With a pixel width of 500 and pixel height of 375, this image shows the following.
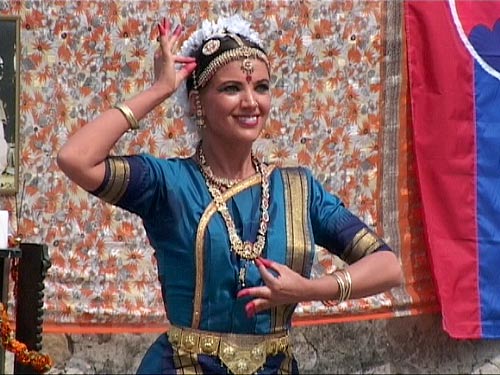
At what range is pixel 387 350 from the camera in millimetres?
4551

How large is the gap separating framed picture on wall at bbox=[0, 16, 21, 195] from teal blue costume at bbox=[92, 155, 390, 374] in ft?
5.42

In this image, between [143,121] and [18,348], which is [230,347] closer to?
[18,348]

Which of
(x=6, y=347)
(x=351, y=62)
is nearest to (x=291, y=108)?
(x=351, y=62)

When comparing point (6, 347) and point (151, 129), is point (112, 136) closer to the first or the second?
point (6, 347)

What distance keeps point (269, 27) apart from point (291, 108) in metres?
0.30

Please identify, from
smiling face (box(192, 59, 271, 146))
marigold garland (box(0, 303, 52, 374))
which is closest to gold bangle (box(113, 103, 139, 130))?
smiling face (box(192, 59, 271, 146))

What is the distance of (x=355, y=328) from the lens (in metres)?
4.52

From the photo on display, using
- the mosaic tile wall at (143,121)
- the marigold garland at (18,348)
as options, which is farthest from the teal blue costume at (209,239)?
the mosaic tile wall at (143,121)

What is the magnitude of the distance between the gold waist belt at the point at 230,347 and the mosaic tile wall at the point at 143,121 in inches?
67.2

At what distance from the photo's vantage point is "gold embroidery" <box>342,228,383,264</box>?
265 cm

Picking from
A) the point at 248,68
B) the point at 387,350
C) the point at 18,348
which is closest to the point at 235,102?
the point at 248,68

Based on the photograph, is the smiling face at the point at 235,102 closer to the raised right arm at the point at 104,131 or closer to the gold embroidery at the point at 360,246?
the raised right arm at the point at 104,131

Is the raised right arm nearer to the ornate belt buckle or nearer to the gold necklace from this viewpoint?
the gold necklace

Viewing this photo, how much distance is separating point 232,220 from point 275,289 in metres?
0.28
